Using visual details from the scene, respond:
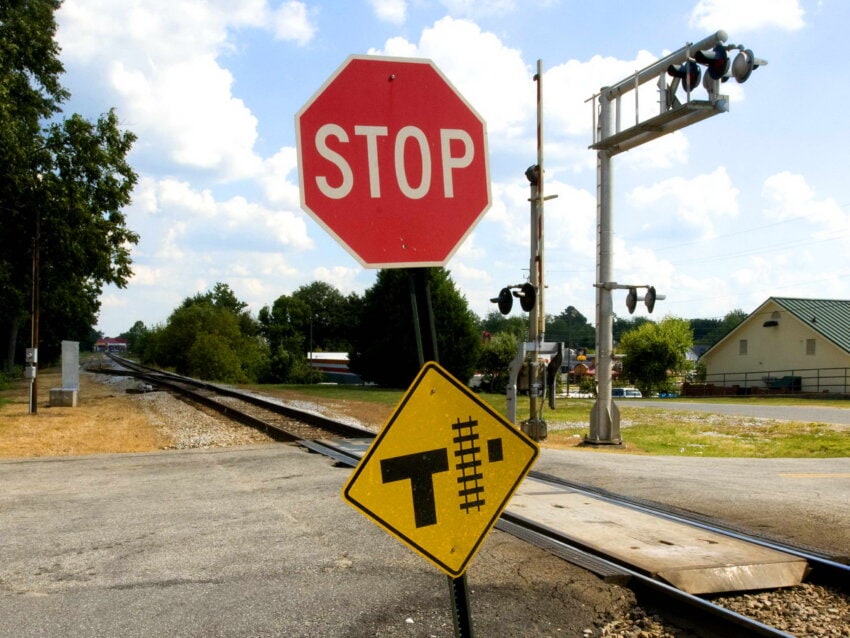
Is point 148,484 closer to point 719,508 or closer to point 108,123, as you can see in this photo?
point 719,508

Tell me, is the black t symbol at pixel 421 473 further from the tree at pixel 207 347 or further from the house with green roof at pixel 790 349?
the tree at pixel 207 347

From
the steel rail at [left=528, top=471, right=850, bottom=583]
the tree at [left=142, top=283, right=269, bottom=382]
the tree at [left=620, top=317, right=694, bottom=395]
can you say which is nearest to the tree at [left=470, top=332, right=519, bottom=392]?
the tree at [left=620, top=317, right=694, bottom=395]

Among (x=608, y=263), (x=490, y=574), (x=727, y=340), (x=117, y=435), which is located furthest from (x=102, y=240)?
(x=727, y=340)

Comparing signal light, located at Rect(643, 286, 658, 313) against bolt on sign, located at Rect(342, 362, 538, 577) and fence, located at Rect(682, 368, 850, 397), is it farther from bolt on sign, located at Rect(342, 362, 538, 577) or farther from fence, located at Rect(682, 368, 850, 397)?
fence, located at Rect(682, 368, 850, 397)

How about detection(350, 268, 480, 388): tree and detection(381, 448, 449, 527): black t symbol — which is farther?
detection(350, 268, 480, 388): tree

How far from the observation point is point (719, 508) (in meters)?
7.96

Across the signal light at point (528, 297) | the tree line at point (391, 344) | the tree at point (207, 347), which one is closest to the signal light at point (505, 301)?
the signal light at point (528, 297)

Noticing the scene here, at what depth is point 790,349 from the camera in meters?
48.2

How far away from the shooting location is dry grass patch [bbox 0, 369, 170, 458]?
1523 cm

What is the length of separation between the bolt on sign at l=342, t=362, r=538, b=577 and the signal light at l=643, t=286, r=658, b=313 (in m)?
12.1

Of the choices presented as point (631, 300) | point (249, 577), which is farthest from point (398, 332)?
point (249, 577)

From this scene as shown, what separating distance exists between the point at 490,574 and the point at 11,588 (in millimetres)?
3116

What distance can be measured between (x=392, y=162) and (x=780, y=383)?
4661 cm

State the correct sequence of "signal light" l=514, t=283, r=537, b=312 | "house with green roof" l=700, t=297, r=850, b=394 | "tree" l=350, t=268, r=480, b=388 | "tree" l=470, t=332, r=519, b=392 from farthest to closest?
1. "tree" l=470, t=332, r=519, b=392
2. "tree" l=350, t=268, r=480, b=388
3. "house with green roof" l=700, t=297, r=850, b=394
4. "signal light" l=514, t=283, r=537, b=312
